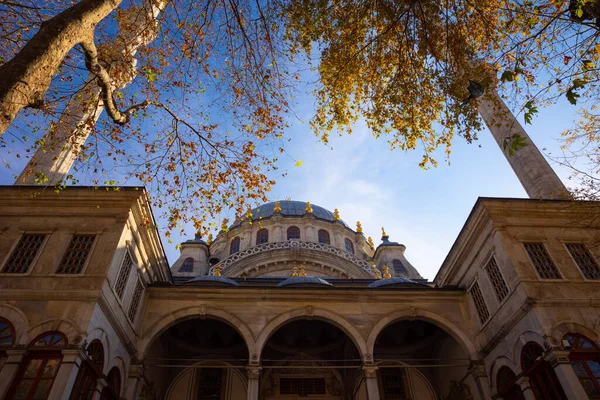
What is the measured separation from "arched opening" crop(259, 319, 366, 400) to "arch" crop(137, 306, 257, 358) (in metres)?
3.41

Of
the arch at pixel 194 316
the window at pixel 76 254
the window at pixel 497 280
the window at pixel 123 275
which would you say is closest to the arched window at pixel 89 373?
the window at pixel 123 275

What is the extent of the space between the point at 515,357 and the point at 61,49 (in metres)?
13.5

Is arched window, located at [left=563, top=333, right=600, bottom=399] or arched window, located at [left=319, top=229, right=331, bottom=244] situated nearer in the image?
arched window, located at [left=563, top=333, right=600, bottom=399]

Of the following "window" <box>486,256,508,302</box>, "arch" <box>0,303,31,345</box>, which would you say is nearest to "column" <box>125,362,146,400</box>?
"arch" <box>0,303,31,345</box>

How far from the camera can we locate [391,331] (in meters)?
18.3

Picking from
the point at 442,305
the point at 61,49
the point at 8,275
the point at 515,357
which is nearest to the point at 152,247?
the point at 8,275

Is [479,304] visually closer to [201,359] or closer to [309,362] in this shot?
[309,362]

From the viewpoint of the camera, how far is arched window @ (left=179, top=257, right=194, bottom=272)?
32.1 metres

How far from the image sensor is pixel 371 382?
13.8 meters

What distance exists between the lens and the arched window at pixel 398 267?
32.1m

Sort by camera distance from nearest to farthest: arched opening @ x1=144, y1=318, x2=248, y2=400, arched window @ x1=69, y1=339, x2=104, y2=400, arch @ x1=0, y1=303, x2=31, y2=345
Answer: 1. arched window @ x1=69, y1=339, x2=104, y2=400
2. arch @ x1=0, y1=303, x2=31, y2=345
3. arched opening @ x1=144, y1=318, x2=248, y2=400

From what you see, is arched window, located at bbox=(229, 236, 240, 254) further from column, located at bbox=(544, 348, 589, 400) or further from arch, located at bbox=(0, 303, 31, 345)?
column, located at bbox=(544, 348, 589, 400)

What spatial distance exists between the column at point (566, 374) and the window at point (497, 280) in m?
2.57

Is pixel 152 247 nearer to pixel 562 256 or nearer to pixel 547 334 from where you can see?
pixel 547 334
